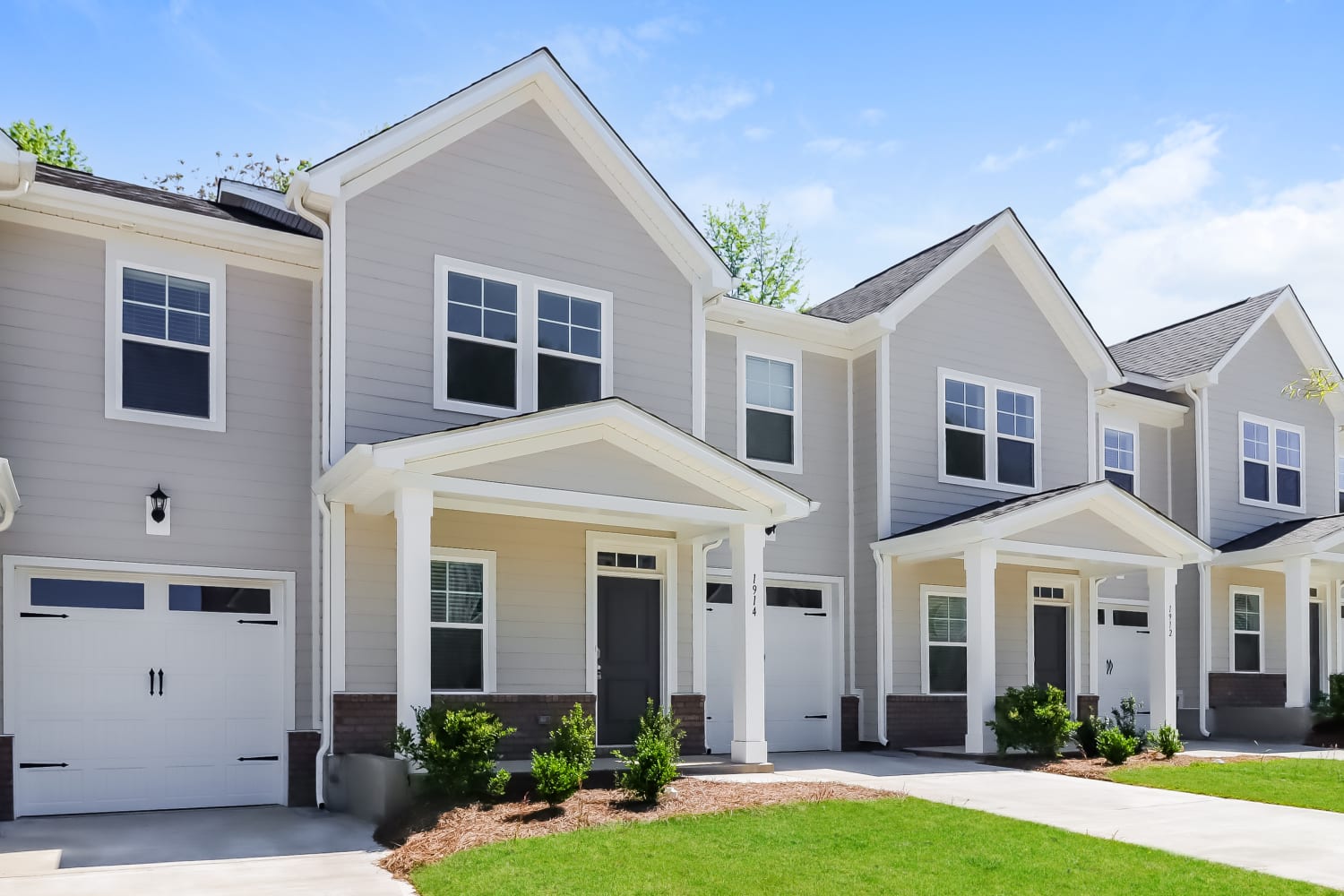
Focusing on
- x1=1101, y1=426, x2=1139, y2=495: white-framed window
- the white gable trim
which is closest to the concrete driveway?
the white gable trim

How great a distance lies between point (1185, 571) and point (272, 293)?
15629 millimetres

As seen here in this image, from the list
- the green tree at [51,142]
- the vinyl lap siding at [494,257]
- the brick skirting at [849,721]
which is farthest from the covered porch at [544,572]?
the green tree at [51,142]

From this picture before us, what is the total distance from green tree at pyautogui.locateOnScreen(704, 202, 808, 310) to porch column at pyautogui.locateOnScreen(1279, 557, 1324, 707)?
62.6ft

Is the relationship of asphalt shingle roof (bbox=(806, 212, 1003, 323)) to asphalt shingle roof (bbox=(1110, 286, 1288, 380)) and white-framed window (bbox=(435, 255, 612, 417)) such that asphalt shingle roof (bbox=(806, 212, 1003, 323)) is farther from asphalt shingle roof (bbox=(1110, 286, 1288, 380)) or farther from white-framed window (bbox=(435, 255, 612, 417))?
asphalt shingle roof (bbox=(1110, 286, 1288, 380))

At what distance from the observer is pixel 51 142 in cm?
3027

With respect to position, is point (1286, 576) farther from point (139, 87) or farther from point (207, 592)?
point (139, 87)

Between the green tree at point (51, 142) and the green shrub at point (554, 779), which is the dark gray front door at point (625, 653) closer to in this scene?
the green shrub at point (554, 779)

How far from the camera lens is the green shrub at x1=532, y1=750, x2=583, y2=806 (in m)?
10.6

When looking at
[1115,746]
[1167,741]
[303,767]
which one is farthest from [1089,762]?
[303,767]

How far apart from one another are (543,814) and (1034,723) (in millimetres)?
7189

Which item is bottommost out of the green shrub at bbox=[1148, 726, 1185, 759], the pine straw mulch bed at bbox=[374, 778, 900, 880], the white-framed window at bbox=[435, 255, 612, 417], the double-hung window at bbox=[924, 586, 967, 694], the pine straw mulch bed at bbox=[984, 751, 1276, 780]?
the pine straw mulch bed at bbox=[984, 751, 1276, 780]

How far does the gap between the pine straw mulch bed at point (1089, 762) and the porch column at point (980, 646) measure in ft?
1.52

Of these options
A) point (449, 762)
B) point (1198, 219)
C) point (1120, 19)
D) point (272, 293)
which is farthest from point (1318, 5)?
point (272, 293)

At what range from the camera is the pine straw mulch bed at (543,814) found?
31.8ft
